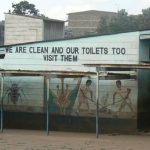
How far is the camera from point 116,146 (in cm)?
1266

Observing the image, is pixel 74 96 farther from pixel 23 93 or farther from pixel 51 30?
pixel 51 30

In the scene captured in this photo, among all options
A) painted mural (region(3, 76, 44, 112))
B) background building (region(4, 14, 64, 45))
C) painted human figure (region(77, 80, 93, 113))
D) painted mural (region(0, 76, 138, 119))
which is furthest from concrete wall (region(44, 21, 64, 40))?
painted human figure (region(77, 80, 93, 113))

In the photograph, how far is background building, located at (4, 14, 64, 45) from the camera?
26016mm

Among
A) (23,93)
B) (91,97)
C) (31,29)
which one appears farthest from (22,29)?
(91,97)

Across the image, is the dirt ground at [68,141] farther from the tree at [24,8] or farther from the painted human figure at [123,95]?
the tree at [24,8]

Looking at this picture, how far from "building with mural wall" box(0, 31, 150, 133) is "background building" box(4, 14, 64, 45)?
28.0 feet

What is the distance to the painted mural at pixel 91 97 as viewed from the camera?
15867mm

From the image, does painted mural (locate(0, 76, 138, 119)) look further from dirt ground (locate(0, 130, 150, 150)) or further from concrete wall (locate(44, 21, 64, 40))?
concrete wall (locate(44, 21, 64, 40))

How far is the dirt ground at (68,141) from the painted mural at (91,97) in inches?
33.6

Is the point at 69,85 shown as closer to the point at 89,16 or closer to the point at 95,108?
the point at 95,108

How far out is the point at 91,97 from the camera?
642 inches

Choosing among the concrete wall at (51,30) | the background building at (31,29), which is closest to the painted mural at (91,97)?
the background building at (31,29)

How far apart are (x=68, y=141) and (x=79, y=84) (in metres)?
3.16

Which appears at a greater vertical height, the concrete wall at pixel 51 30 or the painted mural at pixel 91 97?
the concrete wall at pixel 51 30
